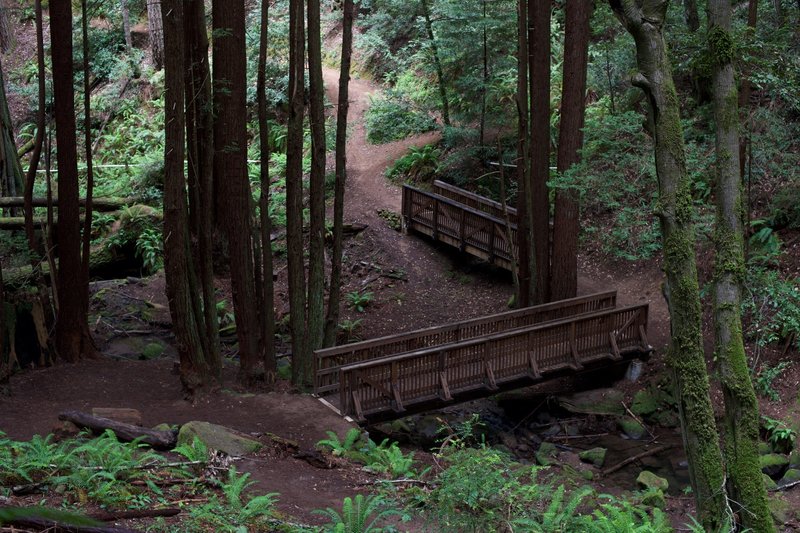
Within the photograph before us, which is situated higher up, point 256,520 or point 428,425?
point 256,520

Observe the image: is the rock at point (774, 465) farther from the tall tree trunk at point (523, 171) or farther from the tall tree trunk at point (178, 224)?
the tall tree trunk at point (178, 224)

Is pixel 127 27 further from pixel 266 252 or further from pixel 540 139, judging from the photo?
pixel 266 252

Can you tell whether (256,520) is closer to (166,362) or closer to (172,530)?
(172,530)

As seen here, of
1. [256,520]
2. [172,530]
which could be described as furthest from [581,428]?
[172,530]

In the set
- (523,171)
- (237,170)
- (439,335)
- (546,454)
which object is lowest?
(546,454)

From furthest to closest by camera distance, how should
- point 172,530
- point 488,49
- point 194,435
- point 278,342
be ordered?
point 488,49
point 278,342
point 194,435
point 172,530

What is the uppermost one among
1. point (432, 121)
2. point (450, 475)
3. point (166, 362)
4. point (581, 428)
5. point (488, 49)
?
point (488, 49)

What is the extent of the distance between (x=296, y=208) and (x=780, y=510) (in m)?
9.18

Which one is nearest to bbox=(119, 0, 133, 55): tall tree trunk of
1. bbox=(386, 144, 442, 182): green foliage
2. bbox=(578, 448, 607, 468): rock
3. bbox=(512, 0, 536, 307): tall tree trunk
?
bbox=(386, 144, 442, 182): green foliage

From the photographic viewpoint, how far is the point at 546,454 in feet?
45.7

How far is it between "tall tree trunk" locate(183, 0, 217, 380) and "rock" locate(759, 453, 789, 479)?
942 centimetres

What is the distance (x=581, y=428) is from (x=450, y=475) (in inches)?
339

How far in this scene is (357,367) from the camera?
12820mm

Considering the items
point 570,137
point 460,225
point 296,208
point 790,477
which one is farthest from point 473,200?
point 790,477
